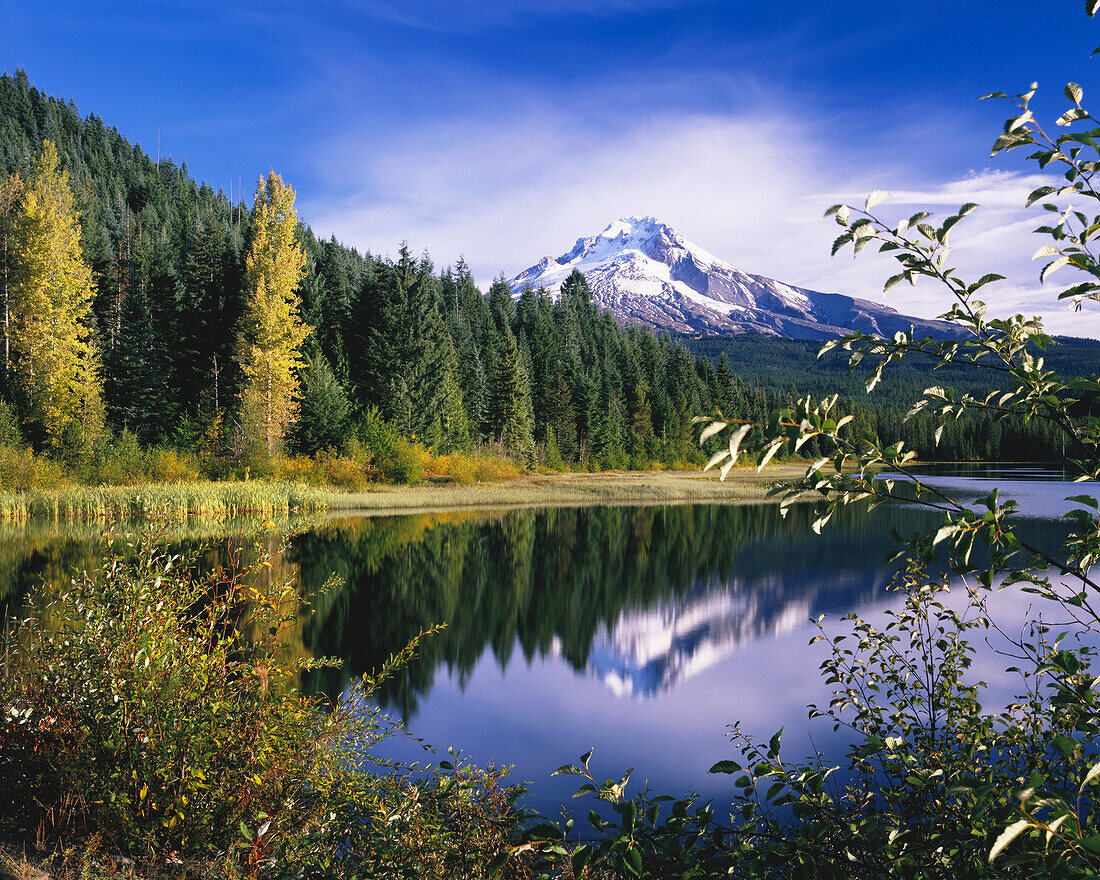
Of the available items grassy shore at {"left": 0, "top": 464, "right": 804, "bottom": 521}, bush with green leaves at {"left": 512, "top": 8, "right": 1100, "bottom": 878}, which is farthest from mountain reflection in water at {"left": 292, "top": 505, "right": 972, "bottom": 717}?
bush with green leaves at {"left": 512, "top": 8, "right": 1100, "bottom": 878}

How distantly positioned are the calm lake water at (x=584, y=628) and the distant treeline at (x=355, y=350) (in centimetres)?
612

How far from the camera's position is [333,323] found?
176 ft

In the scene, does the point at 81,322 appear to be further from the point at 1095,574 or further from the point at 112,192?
the point at 112,192

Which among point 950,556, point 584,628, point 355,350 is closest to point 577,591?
point 584,628

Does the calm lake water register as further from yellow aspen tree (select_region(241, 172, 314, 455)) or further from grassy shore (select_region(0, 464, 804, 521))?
yellow aspen tree (select_region(241, 172, 314, 455))

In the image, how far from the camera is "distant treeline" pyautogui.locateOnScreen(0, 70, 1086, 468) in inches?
1604

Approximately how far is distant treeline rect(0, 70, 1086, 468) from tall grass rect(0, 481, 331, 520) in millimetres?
6711

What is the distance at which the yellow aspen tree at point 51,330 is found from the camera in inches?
1194

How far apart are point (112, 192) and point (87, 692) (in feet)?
309

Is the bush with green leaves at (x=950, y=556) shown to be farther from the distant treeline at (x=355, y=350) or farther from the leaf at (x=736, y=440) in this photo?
the distant treeline at (x=355, y=350)

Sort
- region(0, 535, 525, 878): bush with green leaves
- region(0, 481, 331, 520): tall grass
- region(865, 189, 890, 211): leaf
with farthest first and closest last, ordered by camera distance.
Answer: region(0, 481, 331, 520): tall grass
region(0, 535, 525, 878): bush with green leaves
region(865, 189, 890, 211): leaf

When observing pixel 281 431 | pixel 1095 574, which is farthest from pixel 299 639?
pixel 281 431

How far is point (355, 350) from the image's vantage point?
5200 cm

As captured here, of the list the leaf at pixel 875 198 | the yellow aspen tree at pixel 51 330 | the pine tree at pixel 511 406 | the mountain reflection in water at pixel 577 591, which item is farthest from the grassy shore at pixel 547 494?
the leaf at pixel 875 198
